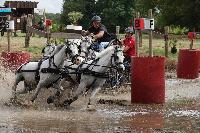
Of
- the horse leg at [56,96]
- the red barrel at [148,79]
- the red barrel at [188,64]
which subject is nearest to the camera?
the horse leg at [56,96]

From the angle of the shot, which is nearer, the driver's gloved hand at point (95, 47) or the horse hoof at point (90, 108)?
the horse hoof at point (90, 108)

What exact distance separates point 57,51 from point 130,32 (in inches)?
191

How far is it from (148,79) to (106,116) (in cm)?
254

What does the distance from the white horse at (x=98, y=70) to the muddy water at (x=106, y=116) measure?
0.43 meters

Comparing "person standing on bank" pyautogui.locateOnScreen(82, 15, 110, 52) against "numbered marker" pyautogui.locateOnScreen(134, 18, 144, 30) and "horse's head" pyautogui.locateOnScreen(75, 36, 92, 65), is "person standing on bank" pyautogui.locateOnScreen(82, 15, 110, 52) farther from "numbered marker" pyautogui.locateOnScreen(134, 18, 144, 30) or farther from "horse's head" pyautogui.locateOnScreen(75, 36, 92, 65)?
"numbered marker" pyautogui.locateOnScreen(134, 18, 144, 30)

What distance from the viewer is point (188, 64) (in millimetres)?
22562

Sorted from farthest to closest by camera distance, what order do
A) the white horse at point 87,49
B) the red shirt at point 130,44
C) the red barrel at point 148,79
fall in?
1. the red shirt at point 130,44
2. the white horse at point 87,49
3. the red barrel at point 148,79

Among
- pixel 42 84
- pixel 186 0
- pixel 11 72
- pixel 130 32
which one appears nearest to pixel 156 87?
pixel 42 84

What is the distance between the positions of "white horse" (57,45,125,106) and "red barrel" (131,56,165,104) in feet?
2.20

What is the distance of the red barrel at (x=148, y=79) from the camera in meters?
15.5

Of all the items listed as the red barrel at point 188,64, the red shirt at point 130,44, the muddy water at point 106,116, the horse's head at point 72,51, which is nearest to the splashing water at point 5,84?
the muddy water at point 106,116

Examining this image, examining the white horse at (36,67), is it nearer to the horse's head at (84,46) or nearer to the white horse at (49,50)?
the white horse at (49,50)

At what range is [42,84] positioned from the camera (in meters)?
15.2

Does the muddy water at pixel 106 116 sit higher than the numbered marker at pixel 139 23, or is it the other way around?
the numbered marker at pixel 139 23
